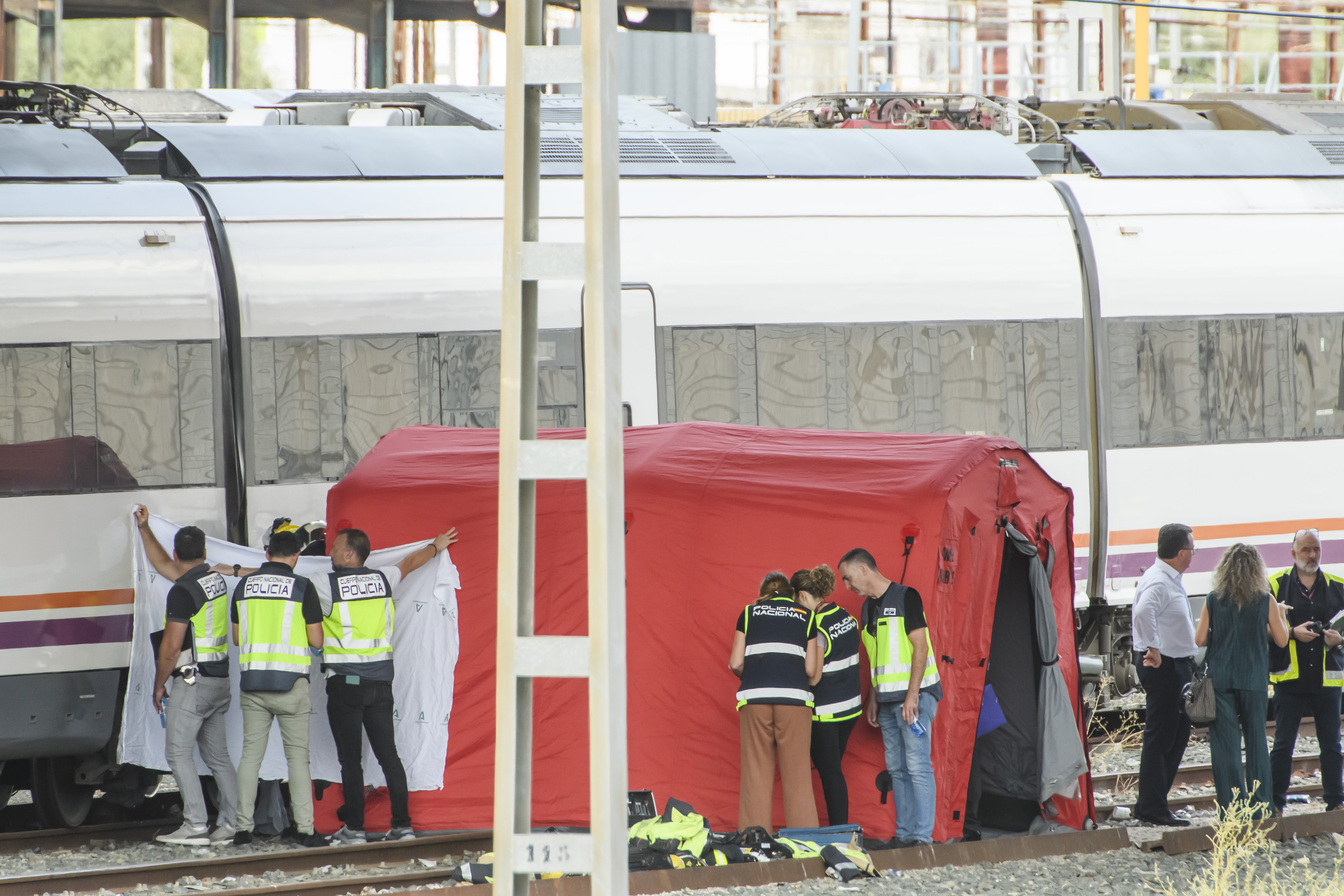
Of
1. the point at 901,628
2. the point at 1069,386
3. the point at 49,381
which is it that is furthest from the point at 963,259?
the point at 49,381

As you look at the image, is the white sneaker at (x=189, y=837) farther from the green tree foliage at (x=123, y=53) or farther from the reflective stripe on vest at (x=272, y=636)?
the green tree foliage at (x=123, y=53)

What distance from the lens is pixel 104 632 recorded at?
991 cm

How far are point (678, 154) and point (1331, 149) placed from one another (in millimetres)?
5796

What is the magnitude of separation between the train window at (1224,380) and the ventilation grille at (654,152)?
3103mm

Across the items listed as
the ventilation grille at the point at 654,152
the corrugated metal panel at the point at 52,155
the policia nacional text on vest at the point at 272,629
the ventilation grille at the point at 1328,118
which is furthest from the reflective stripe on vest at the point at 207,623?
the ventilation grille at the point at 1328,118

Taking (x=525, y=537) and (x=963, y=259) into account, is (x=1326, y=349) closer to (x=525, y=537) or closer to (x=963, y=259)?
(x=963, y=259)

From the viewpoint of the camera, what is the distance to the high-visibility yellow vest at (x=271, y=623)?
9.30 meters

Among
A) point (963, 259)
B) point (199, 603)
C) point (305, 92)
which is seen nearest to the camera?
point (199, 603)

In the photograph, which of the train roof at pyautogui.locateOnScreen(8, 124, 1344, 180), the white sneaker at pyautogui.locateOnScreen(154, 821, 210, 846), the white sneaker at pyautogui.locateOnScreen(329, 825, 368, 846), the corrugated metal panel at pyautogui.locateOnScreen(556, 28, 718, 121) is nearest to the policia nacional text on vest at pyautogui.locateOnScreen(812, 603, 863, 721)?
the white sneaker at pyautogui.locateOnScreen(329, 825, 368, 846)

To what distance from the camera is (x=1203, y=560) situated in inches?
500

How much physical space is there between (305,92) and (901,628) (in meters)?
7.95

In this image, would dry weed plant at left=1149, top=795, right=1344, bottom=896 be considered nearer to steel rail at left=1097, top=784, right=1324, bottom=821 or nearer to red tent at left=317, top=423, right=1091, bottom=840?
steel rail at left=1097, top=784, right=1324, bottom=821

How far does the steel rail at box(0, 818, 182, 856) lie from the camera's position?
32.2 feet

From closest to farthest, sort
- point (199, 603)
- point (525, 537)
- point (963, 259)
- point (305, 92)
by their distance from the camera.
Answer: point (525, 537)
point (199, 603)
point (963, 259)
point (305, 92)
